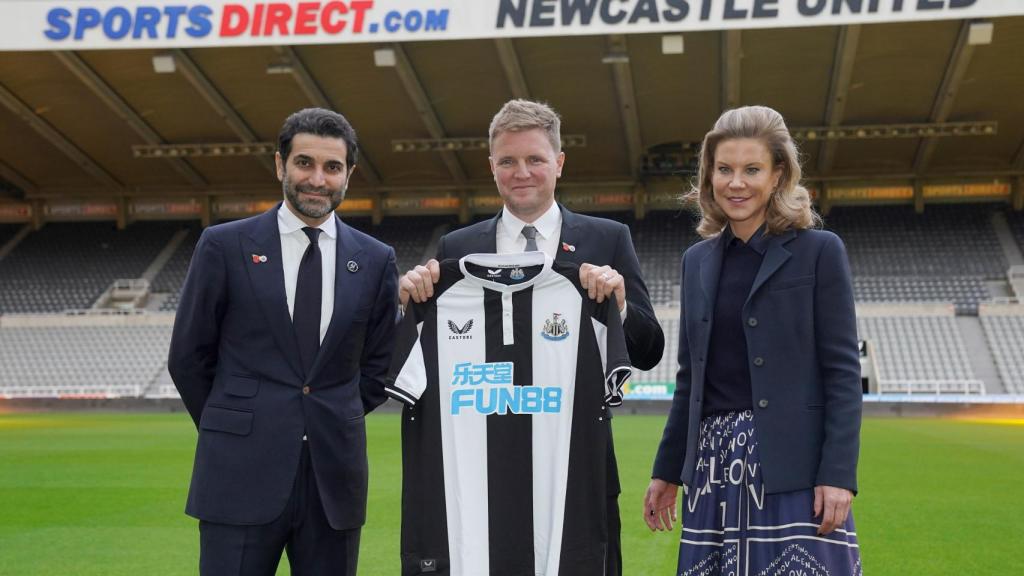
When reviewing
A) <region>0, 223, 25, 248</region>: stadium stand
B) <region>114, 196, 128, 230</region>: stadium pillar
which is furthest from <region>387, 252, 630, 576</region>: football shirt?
<region>0, 223, 25, 248</region>: stadium stand

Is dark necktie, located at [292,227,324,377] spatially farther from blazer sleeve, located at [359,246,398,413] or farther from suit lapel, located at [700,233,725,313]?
suit lapel, located at [700,233,725,313]

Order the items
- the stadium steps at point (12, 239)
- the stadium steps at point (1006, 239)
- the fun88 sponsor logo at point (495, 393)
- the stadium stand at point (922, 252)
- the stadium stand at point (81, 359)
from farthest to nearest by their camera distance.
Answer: the stadium steps at point (12, 239)
the stadium steps at point (1006, 239)
the stadium stand at point (922, 252)
the stadium stand at point (81, 359)
the fun88 sponsor logo at point (495, 393)

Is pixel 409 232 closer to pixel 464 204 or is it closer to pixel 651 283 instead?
pixel 464 204

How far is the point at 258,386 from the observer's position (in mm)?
3041

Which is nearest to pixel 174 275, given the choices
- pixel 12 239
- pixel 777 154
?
pixel 12 239

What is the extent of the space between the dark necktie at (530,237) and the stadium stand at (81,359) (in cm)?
2293

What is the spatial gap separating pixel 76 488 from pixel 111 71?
17.1m

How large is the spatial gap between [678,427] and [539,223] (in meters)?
0.79

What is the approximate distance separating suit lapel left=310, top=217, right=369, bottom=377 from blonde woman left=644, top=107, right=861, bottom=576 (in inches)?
41.5

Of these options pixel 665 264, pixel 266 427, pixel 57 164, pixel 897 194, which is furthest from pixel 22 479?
pixel 897 194

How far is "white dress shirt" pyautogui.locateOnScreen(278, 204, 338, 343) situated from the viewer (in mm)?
3146

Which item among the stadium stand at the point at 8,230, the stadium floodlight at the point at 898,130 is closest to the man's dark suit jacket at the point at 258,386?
the stadium floodlight at the point at 898,130

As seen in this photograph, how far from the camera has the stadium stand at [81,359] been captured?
24.8 meters

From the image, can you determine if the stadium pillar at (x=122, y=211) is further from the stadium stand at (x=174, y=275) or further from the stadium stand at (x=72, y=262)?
the stadium stand at (x=174, y=275)
